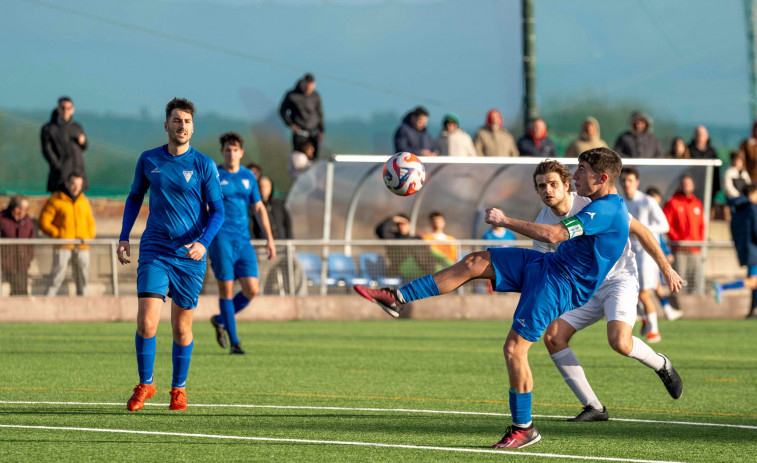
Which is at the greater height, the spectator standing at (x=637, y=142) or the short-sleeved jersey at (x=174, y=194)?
the spectator standing at (x=637, y=142)

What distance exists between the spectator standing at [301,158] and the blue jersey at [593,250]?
1565 cm

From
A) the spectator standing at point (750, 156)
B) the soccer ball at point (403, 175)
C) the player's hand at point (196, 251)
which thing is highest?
the spectator standing at point (750, 156)

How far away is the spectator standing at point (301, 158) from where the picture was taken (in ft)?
75.1

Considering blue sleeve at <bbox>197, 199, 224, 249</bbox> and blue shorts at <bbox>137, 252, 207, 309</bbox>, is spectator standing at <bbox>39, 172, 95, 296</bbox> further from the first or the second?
blue sleeve at <bbox>197, 199, 224, 249</bbox>

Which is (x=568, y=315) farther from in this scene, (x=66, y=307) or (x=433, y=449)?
(x=66, y=307)

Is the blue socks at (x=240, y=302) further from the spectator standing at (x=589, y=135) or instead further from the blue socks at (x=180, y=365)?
the spectator standing at (x=589, y=135)

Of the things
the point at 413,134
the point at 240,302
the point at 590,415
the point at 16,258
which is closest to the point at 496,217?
the point at 590,415

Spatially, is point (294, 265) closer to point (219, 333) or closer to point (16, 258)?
point (16, 258)

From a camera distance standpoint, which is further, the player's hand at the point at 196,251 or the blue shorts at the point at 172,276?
the blue shorts at the point at 172,276

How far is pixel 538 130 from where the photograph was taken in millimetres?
21844

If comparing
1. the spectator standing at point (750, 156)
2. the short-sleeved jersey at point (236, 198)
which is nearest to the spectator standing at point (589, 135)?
the spectator standing at point (750, 156)

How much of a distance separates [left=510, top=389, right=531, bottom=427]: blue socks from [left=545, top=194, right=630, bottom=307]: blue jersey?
0.66 metres

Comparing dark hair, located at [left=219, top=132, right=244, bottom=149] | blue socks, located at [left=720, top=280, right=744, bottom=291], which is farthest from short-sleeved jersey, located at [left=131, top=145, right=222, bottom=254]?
blue socks, located at [left=720, top=280, right=744, bottom=291]

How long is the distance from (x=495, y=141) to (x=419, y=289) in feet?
49.0
